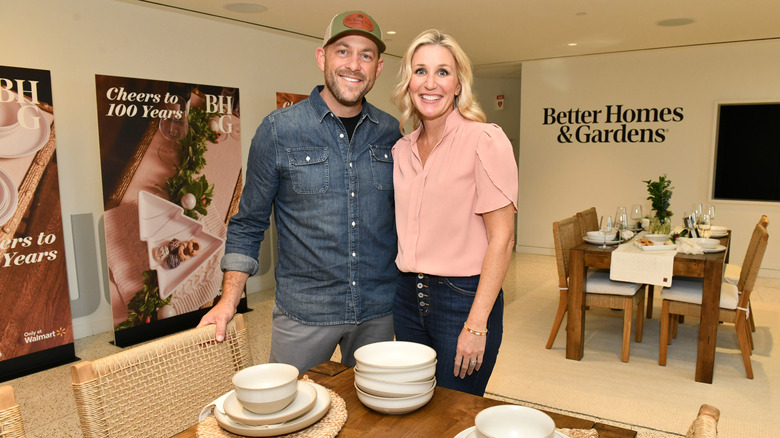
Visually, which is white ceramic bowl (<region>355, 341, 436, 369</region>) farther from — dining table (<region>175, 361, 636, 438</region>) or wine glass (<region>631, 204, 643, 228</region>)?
wine glass (<region>631, 204, 643, 228</region>)

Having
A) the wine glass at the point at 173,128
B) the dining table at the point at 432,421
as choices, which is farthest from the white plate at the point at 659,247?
the wine glass at the point at 173,128

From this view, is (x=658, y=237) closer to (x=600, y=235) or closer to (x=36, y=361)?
(x=600, y=235)

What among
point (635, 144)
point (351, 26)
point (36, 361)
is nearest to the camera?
point (351, 26)

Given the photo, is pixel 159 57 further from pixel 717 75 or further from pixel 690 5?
pixel 717 75

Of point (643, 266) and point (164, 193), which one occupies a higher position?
point (164, 193)

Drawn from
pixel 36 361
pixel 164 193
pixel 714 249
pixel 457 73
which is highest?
pixel 457 73

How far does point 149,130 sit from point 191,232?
0.85 m

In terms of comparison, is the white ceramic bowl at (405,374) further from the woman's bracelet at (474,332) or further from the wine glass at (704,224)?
the wine glass at (704,224)

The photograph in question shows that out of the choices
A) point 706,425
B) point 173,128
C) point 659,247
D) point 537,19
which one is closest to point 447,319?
point 706,425

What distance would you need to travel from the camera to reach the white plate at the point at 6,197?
3467mm

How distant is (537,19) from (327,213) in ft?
13.6

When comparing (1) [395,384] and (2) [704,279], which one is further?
(2) [704,279]

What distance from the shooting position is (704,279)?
134 inches

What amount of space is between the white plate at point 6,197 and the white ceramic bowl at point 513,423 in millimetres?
3576
